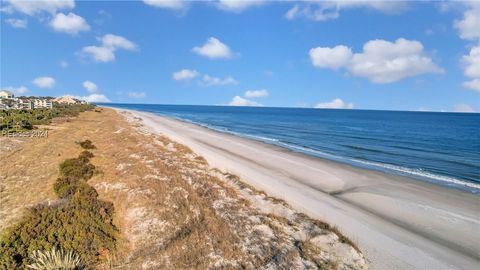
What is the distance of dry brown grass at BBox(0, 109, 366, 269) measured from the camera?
37.1 feet

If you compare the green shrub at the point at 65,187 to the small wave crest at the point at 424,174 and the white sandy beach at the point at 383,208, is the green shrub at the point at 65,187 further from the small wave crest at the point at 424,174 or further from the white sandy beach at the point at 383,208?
the small wave crest at the point at 424,174

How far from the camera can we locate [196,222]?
1416 cm

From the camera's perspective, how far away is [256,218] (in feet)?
49.4

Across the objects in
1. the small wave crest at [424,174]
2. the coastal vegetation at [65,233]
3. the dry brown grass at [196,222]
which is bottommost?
the coastal vegetation at [65,233]

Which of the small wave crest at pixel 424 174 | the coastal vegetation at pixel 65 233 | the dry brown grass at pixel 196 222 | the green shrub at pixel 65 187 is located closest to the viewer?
the coastal vegetation at pixel 65 233

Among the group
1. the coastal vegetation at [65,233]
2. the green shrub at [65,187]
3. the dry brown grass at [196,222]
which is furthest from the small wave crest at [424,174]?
the green shrub at [65,187]

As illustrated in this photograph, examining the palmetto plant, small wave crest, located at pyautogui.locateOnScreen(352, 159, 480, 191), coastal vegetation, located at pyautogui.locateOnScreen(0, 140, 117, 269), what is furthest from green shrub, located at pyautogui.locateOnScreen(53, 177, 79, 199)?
small wave crest, located at pyautogui.locateOnScreen(352, 159, 480, 191)

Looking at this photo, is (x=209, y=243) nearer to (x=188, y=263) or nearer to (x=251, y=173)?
(x=188, y=263)

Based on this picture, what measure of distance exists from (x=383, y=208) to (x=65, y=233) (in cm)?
1758

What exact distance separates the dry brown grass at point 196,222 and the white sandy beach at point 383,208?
176 centimetres

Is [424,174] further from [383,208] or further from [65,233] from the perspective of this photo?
[65,233]

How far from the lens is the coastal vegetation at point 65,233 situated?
425 inches

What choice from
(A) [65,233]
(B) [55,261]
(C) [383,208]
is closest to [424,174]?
(C) [383,208]

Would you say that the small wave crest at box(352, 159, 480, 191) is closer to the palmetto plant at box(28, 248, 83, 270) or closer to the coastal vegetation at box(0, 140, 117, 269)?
the coastal vegetation at box(0, 140, 117, 269)
